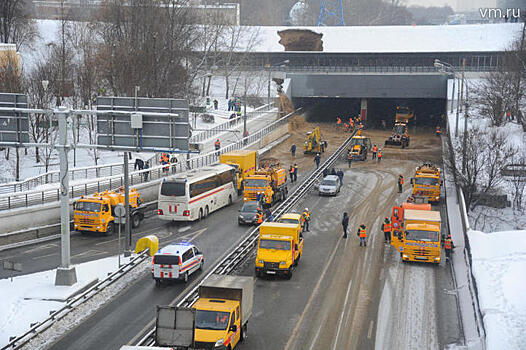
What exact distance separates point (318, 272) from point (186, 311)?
11.4m

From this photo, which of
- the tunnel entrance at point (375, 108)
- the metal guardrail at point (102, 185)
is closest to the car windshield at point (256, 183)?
the metal guardrail at point (102, 185)

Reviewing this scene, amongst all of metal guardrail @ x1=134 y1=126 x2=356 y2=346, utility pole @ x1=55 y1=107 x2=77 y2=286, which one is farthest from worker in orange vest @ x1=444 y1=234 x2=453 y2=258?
utility pole @ x1=55 y1=107 x2=77 y2=286

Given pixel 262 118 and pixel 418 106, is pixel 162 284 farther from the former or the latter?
pixel 418 106

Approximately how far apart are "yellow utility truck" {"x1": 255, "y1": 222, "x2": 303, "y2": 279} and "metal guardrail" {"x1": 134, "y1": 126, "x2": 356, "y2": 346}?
141 cm

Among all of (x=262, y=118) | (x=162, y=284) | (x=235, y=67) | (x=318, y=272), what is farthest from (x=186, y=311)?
(x=235, y=67)

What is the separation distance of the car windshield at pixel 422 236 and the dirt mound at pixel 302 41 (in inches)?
2658

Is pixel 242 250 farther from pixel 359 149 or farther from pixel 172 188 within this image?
pixel 359 149

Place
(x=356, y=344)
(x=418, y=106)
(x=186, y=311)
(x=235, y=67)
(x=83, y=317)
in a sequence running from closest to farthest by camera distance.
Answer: (x=186, y=311) → (x=356, y=344) → (x=83, y=317) → (x=235, y=67) → (x=418, y=106)

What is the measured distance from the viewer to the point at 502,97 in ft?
214

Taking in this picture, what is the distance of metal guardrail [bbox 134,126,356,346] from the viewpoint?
23.0 meters

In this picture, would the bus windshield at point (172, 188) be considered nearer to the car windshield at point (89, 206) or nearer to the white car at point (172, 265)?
the car windshield at point (89, 206)

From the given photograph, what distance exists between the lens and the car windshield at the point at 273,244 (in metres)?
28.5

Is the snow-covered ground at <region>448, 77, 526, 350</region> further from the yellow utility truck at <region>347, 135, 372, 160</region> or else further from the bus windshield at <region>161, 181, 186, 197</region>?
the yellow utility truck at <region>347, 135, 372, 160</region>

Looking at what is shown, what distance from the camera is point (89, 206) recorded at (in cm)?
3547
